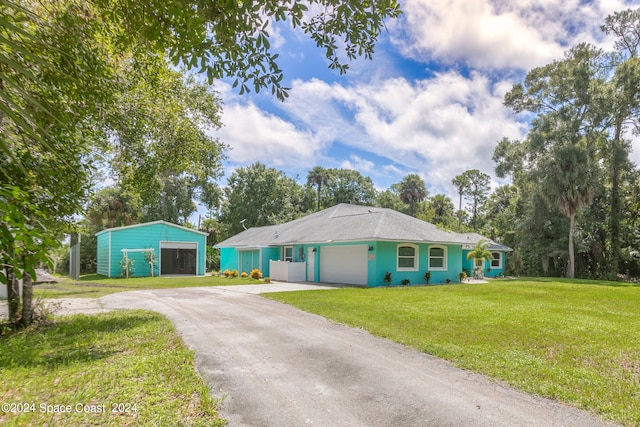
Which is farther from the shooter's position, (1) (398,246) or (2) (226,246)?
(2) (226,246)

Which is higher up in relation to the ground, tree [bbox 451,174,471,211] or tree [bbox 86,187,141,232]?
tree [bbox 451,174,471,211]

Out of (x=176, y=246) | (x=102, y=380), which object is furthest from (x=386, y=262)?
(x=176, y=246)

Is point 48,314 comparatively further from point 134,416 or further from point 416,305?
point 416,305

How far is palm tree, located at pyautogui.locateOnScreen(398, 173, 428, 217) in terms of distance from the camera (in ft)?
157

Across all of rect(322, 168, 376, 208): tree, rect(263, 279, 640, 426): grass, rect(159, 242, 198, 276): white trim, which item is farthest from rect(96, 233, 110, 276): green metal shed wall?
rect(322, 168, 376, 208): tree

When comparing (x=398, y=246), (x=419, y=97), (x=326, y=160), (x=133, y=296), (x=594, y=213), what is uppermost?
(x=326, y=160)

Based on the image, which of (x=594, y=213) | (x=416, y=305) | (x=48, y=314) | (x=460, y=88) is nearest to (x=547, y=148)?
(x=594, y=213)

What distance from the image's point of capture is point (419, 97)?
16.1 meters

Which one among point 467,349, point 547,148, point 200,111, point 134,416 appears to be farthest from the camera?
point 547,148

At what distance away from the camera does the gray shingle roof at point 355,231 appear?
723 inches

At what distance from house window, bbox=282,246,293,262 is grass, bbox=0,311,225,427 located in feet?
54.0

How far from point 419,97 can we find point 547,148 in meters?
19.0

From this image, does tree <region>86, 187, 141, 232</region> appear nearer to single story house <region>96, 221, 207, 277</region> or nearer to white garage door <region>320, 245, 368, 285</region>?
single story house <region>96, 221, 207, 277</region>

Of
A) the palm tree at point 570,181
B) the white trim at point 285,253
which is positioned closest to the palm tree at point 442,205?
the palm tree at point 570,181
